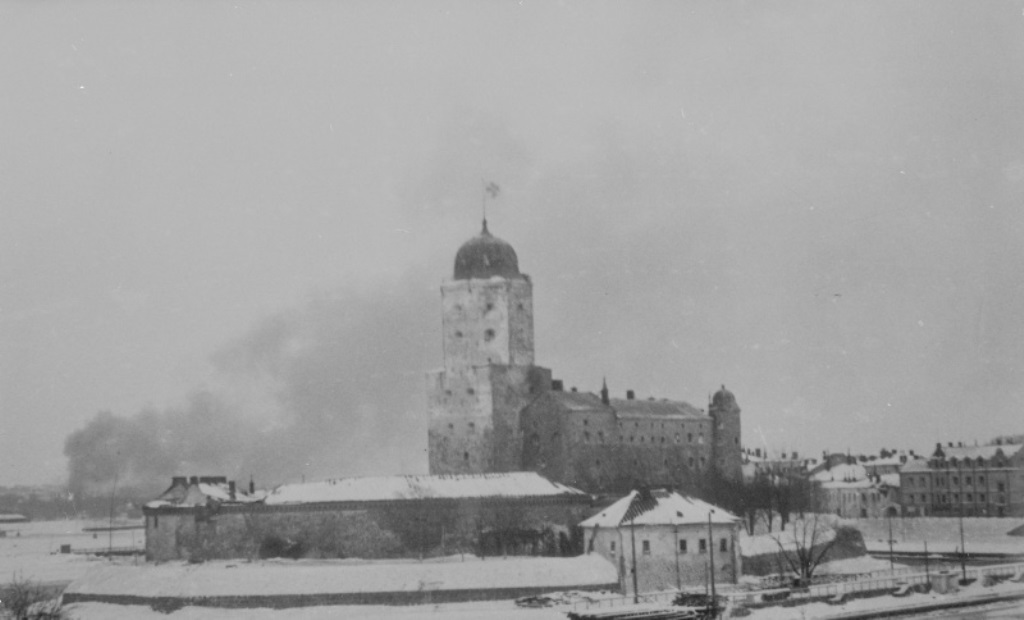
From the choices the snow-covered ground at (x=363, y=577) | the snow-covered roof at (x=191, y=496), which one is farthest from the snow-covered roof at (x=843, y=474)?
the snow-covered roof at (x=191, y=496)

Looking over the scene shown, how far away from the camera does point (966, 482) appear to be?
79.5 meters

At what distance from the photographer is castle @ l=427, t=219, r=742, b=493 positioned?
66062 millimetres

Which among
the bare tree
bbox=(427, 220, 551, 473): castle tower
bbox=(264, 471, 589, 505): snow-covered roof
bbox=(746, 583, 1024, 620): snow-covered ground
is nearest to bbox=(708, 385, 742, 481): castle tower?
the bare tree

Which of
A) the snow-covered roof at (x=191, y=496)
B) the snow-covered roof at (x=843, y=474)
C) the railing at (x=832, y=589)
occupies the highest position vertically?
the snow-covered roof at (x=843, y=474)

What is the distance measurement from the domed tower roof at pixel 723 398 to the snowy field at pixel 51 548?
98.4 ft

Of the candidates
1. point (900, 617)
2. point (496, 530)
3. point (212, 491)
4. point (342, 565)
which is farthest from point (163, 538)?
point (900, 617)

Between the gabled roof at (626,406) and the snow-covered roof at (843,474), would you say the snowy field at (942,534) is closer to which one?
the gabled roof at (626,406)

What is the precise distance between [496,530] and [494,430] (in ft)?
39.9

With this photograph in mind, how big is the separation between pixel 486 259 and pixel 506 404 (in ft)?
22.7

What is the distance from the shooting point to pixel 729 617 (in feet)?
135

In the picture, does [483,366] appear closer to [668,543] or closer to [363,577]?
[668,543]

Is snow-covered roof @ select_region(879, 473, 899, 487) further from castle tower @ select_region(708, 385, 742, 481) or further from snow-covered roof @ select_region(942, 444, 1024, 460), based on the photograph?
castle tower @ select_region(708, 385, 742, 481)

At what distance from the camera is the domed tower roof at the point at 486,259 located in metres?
67.5

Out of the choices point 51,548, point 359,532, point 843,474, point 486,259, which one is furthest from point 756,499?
point 51,548
